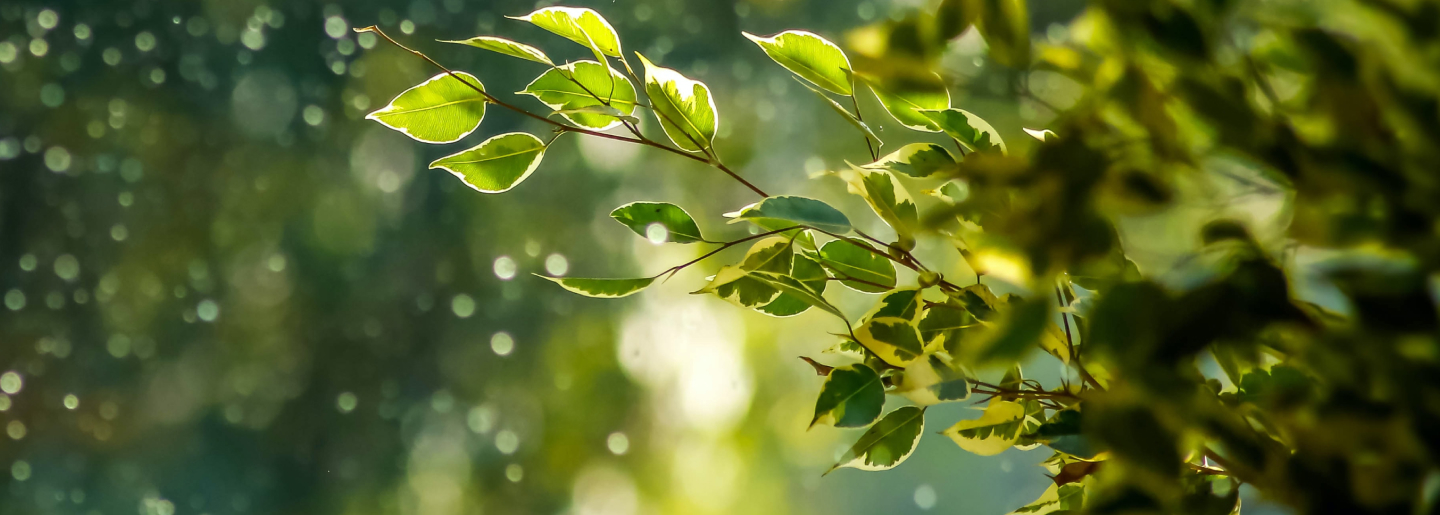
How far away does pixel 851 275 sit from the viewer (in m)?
0.25

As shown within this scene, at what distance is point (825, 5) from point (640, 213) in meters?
1.31

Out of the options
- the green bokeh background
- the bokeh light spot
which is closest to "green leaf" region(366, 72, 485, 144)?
the green bokeh background

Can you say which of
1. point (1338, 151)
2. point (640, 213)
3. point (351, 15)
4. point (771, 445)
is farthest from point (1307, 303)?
point (351, 15)

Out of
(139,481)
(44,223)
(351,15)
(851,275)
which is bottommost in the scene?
(139,481)

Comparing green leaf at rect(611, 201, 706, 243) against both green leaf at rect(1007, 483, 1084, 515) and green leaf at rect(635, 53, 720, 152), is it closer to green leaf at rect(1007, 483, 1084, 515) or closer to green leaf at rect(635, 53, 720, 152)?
green leaf at rect(635, 53, 720, 152)

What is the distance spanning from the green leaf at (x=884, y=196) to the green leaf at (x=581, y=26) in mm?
76

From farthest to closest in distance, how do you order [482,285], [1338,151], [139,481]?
1. [482,285]
2. [139,481]
3. [1338,151]

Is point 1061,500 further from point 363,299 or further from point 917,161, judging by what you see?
point 363,299

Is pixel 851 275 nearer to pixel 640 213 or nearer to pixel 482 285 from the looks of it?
pixel 640 213

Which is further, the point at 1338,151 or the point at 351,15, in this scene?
the point at 351,15

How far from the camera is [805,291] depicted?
0.20m

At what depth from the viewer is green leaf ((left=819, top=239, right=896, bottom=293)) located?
249 mm


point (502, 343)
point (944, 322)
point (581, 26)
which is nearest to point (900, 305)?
point (944, 322)

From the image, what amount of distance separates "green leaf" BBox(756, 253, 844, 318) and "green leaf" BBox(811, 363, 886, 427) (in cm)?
2
